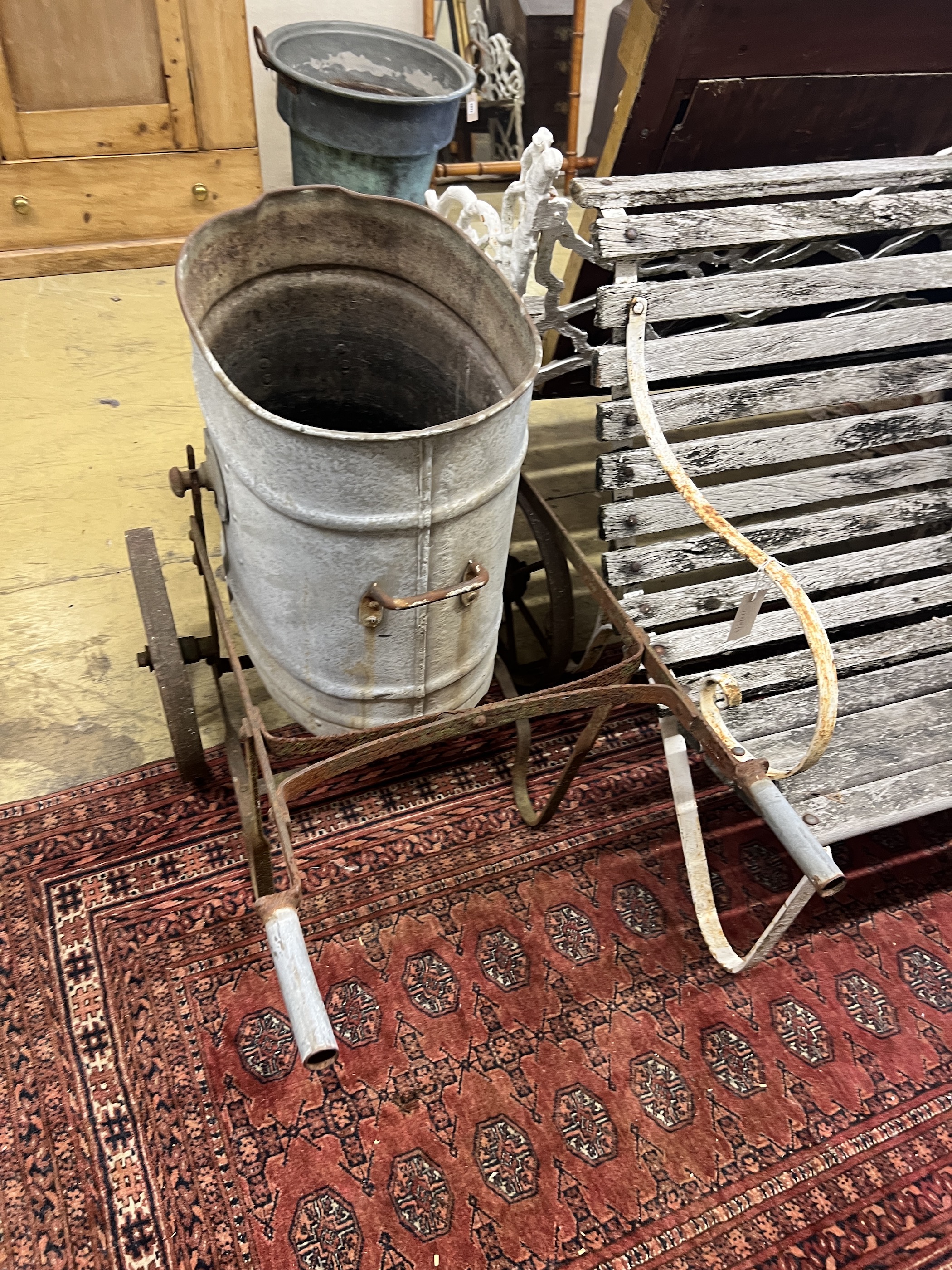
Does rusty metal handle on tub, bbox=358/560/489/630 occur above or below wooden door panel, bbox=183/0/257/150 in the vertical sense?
below

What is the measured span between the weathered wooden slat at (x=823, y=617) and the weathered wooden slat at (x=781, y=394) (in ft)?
1.44

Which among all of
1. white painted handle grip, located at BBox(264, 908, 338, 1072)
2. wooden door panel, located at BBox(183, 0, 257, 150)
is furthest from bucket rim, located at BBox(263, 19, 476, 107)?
white painted handle grip, located at BBox(264, 908, 338, 1072)

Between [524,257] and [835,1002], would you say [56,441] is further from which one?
[835,1002]

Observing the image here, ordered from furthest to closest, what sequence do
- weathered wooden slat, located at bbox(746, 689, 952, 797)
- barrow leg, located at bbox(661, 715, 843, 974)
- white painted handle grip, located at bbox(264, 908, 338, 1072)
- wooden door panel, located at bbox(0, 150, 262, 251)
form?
wooden door panel, located at bbox(0, 150, 262, 251) → weathered wooden slat, located at bbox(746, 689, 952, 797) → barrow leg, located at bbox(661, 715, 843, 974) → white painted handle grip, located at bbox(264, 908, 338, 1072)

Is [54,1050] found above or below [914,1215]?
above

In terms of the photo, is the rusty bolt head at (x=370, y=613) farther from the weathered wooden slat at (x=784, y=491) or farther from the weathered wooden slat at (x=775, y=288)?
the weathered wooden slat at (x=775, y=288)

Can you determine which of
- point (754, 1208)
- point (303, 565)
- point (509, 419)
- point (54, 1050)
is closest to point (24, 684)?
point (54, 1050)

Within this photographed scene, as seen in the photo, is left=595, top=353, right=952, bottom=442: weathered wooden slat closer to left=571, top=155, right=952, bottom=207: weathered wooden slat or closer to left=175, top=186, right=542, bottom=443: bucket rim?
left=571, top=155, right=952, bottom=207: weathered wooden slat

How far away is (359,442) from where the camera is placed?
51.9 inches

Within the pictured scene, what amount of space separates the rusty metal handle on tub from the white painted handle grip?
52 centimetres

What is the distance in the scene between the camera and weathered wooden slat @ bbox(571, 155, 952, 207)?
1989mm

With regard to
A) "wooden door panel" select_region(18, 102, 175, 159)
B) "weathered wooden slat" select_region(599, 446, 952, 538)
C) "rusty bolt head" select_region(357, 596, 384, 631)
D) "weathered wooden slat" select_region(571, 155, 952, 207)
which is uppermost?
"weathered wooden slat" select_region(571, 155, 952, 207)

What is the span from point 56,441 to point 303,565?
2.10 m

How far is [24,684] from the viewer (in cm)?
244
